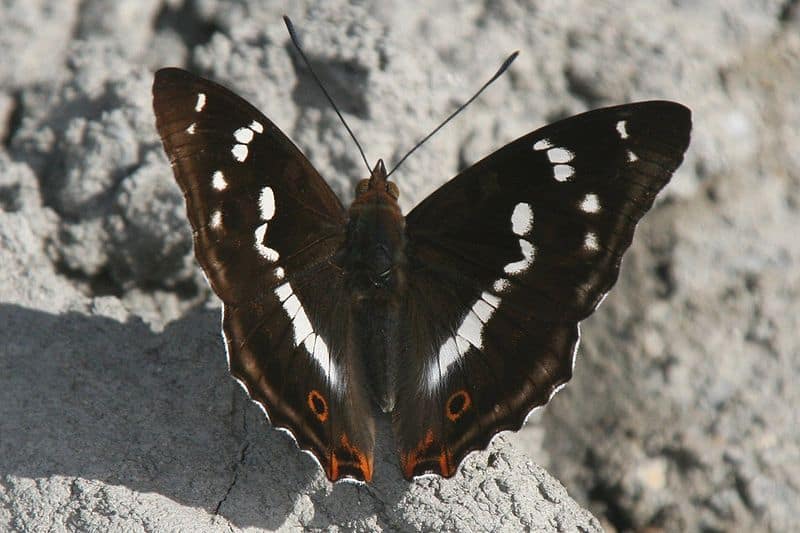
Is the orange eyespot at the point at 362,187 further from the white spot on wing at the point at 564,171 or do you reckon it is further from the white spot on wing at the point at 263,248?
the white spot on wing at the point at 564,171

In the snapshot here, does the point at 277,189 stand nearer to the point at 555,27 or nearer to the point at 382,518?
the point at 382,518

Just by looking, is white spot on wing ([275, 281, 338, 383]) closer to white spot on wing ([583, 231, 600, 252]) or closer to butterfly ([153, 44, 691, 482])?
butterfly ([153, 44, 691, 482])

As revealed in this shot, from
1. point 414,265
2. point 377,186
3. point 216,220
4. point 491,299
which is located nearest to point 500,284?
point 491,299

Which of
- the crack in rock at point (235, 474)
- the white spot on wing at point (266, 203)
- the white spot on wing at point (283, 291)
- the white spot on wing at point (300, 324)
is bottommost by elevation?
the crack in rock at point (235, 474)

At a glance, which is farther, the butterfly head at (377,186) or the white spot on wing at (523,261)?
the butterfly head at (377,186)

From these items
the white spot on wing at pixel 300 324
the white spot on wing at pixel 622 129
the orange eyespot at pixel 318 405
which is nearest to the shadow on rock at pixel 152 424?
the orange eyespot at pixel 318 405

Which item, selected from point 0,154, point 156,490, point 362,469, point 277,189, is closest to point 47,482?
point 156,490

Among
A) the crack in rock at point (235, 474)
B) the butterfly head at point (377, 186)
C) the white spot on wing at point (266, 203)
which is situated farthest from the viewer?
the butterfly head at point (377, 186)

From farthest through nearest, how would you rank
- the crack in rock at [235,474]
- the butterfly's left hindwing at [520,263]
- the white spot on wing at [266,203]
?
1. the white spot on wing at [266,203]
2. the butterfly's left hindwing at [520,263]
3. the crack in rock at [235,474]

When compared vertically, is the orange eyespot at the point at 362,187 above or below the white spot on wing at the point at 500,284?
below
